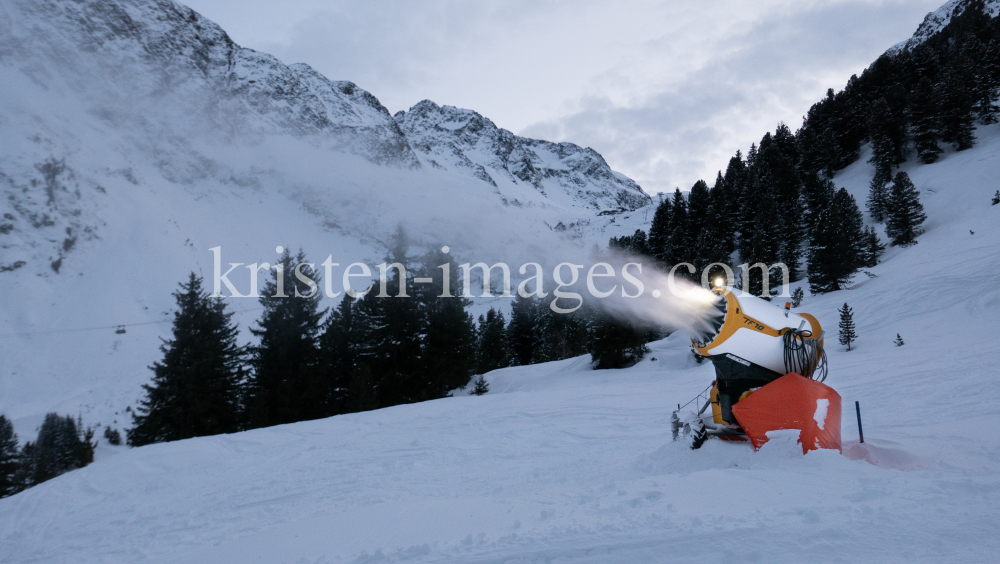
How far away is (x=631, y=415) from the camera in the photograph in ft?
41.2

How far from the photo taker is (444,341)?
74.6 ft

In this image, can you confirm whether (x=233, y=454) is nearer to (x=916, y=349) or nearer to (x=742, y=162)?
(x=916, y=349)

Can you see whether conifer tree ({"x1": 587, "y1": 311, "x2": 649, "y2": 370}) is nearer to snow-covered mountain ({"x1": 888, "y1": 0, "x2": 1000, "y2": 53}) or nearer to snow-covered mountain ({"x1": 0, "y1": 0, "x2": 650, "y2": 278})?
snow-covered mountain ({"x1": 0, "y1": 0, "x2": 650, "y2": 278})

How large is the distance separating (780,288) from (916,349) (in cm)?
1759

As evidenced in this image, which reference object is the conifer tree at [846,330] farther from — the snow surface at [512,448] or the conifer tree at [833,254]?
the conifer tree at [833,254]

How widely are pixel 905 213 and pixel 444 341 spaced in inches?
1378

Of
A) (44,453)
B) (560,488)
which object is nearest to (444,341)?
(560,488)

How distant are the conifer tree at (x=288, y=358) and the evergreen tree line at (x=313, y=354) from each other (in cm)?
4

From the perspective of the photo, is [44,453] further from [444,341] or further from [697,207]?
[697,207]

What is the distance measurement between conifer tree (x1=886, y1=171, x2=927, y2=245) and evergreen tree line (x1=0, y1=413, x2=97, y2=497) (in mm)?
48874

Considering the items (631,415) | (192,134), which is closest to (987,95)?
(631,415)

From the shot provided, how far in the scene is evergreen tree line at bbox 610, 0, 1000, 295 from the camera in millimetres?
32875

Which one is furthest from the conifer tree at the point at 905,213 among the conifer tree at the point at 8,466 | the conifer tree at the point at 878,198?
the conifer tree at the point at 8,466

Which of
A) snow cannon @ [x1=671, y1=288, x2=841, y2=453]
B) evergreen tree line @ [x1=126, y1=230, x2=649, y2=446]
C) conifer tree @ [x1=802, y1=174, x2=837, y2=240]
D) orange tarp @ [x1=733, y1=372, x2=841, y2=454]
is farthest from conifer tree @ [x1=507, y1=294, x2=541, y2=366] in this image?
orange tarp @ [x1=733, y1=372, x2=841, y2=454]
